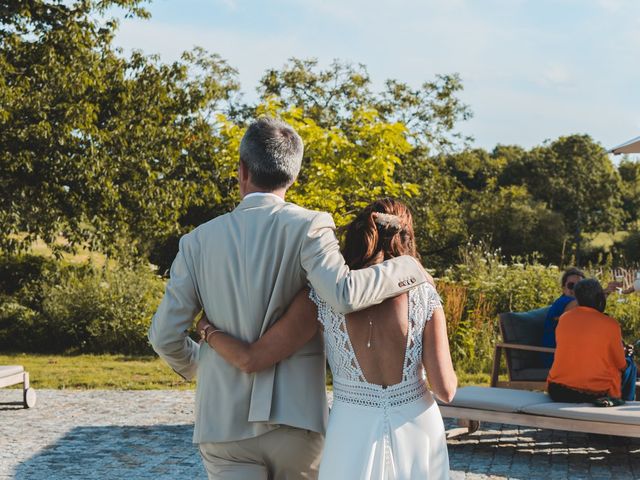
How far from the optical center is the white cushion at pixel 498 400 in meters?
6.79

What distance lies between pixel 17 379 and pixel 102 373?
3.00 m

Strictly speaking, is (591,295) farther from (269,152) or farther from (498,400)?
(269,152)

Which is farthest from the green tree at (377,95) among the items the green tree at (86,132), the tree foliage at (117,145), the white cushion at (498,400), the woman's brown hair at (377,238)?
the woman's brown hair at (377,238)

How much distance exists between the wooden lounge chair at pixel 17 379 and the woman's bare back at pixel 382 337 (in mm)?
6436

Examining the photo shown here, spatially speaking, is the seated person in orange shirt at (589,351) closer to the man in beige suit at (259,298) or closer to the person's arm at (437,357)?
the person's arm at (437,357)

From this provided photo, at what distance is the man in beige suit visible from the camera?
284 centimetres

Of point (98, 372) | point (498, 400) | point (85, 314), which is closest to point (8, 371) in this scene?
point (98, 372)

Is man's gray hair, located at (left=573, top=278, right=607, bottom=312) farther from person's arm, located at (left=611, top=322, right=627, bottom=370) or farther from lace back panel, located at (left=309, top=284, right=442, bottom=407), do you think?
lace back panel, located at (left=309, top=284, right=442, bottom=407)

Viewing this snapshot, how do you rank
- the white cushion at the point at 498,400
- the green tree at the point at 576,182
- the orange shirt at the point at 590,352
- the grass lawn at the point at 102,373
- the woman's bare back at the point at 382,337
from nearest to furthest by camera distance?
the woman's bare back at the point at 382,337 < the orange shirt at the point at 590,352 < the white cushion at the point at 498,400 < the grass lawn at the point at 102,373 < the green tree at the point at 576,182

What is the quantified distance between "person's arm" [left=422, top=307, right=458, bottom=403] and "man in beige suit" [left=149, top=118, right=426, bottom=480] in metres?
0.19

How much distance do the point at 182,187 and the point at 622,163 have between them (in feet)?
119

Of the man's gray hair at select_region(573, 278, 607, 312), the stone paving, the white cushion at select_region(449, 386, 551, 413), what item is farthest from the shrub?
the man's gray hair at select_region(573, 278, 607, 312)

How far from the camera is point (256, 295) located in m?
2.87

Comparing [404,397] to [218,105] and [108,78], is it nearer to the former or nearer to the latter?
[108,78]
